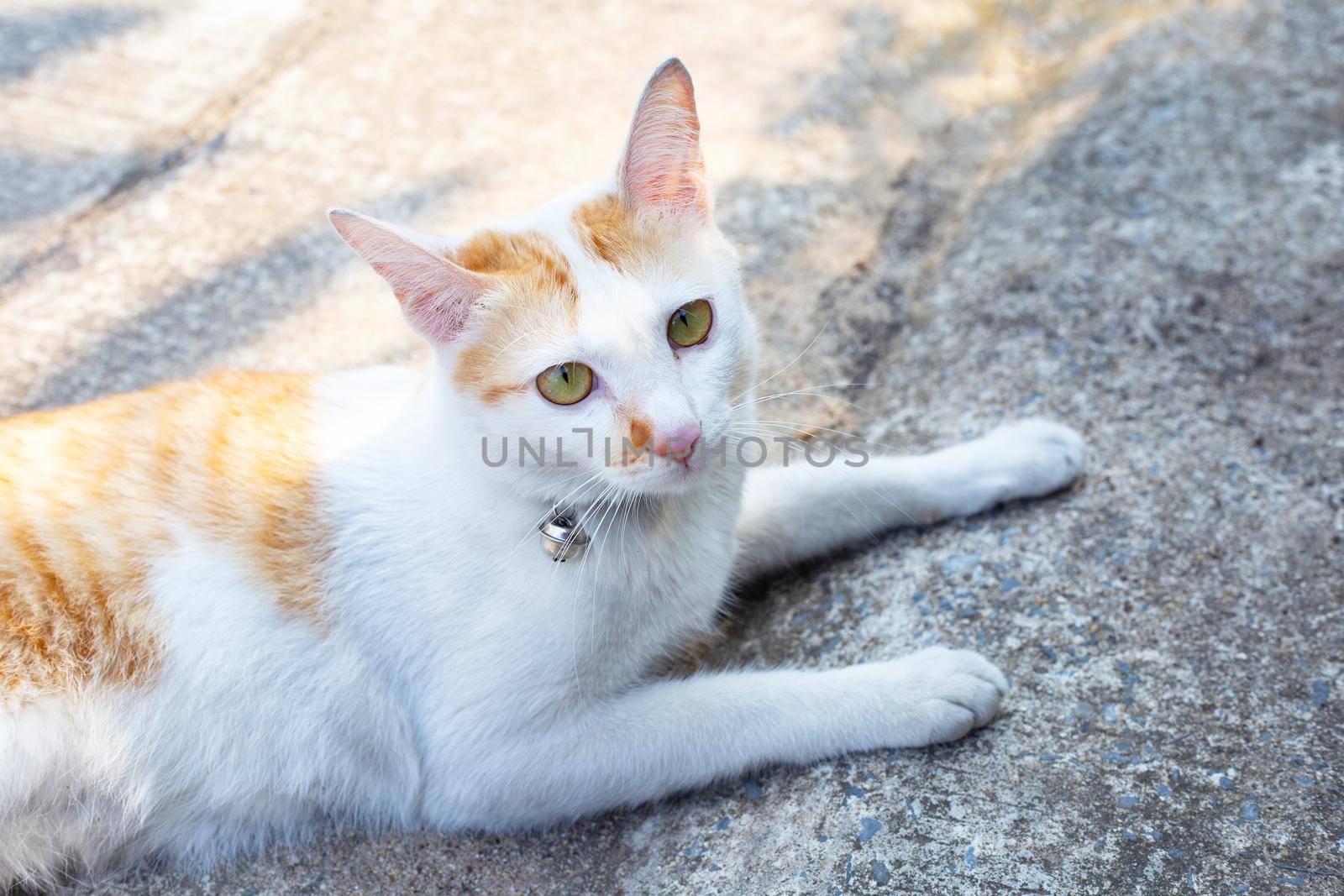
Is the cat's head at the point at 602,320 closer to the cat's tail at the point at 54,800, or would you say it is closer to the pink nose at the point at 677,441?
the pink nose at the point at 677,441

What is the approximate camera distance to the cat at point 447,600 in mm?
1687

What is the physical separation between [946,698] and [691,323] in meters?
0.80

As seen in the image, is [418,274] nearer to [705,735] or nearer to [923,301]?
[705,735]

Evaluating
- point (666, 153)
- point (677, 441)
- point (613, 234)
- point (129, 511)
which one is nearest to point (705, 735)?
point (677, 441)

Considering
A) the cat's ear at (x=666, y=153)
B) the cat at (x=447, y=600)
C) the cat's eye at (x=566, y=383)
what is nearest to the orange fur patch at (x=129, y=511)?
the cat at (x=447, y=600)

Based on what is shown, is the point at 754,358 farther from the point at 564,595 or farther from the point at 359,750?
the point at 359,750

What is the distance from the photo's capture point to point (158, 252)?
3076mm

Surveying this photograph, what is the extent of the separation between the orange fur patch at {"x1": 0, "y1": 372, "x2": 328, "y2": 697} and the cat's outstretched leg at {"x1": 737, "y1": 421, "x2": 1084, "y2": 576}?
37.6 inches

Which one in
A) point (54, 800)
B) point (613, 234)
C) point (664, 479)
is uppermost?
point (613, 234)

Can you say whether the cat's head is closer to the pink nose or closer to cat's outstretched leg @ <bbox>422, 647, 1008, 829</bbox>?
the pink nose

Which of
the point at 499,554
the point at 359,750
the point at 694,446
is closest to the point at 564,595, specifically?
the point at 499,554

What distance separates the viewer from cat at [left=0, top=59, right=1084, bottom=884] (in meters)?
1.69

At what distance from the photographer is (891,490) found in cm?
218

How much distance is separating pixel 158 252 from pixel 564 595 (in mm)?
2131
